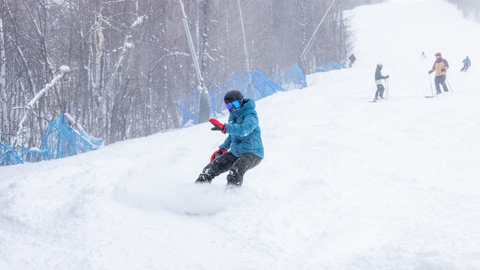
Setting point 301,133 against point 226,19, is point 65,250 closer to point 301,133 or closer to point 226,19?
point 301,133

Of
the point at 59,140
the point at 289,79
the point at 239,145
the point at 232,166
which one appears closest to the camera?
the point at 232,166

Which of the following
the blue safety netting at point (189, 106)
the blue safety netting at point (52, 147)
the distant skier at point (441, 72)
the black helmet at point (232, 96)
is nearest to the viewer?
the black helmet at point (232, 96)

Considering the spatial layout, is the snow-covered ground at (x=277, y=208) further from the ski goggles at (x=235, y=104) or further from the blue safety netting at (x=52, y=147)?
the blue safety netting at (x=52, y=147)

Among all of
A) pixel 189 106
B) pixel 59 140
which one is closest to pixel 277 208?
pixel 59 140

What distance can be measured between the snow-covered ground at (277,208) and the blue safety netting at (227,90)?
5641 millimetres

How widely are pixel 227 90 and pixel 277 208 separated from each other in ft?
36.9

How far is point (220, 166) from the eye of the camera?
426 centimetres

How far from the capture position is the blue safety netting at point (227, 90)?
13.9 metres

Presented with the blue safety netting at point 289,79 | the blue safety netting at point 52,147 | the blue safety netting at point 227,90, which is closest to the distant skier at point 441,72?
the blue safety netting at point 289,79

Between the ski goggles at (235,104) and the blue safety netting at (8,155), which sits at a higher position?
the ski goggles at (235,104)

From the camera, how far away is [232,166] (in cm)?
405

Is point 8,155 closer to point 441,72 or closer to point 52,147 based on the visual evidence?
point 52,147

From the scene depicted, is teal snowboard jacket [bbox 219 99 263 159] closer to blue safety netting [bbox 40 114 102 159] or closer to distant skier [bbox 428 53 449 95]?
blue safety netting [bbox 40 114 102 159]

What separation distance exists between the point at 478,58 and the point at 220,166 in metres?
33.7
